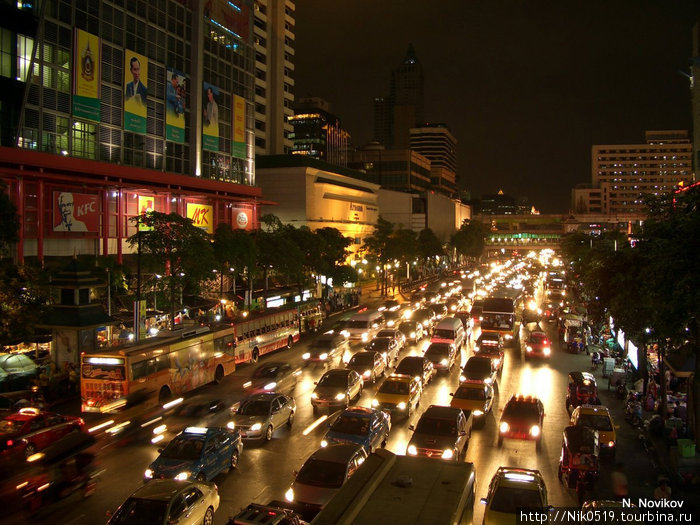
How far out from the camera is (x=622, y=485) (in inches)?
586

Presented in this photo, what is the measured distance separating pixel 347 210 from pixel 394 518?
7953 centimetres

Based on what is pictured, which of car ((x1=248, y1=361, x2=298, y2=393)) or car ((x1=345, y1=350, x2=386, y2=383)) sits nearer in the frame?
car ((x1=248, y1=361, x2=298, y2=393))

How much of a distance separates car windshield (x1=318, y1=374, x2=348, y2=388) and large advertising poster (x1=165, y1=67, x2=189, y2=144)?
113ft

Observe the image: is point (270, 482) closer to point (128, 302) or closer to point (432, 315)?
point (128, 302)

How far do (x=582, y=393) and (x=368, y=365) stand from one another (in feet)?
29.9

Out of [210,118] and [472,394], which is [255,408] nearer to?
[472,394]

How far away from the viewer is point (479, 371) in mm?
24453

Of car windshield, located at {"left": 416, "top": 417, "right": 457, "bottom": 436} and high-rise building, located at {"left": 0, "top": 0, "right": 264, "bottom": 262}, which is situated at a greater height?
high-rise building, located at {"left": 0, "top": 0, "right": 264, "bottom": 262}

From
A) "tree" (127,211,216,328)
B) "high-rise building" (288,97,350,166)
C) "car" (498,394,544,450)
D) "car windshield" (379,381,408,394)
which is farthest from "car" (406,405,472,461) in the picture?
"high-rise building" (288,97,350,166)

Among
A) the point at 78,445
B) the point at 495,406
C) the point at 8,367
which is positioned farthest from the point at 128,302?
the point at 495,406

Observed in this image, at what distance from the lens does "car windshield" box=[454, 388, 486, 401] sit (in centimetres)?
2012

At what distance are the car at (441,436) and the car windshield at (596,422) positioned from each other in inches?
139

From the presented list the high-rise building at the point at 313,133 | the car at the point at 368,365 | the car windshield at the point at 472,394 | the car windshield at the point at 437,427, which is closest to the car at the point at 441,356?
the car at the point at 368,365

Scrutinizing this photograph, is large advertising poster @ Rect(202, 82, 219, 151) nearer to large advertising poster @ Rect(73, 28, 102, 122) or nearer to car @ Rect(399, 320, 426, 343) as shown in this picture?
large advertising poster @ Rect(73, 28, 102, 122)
